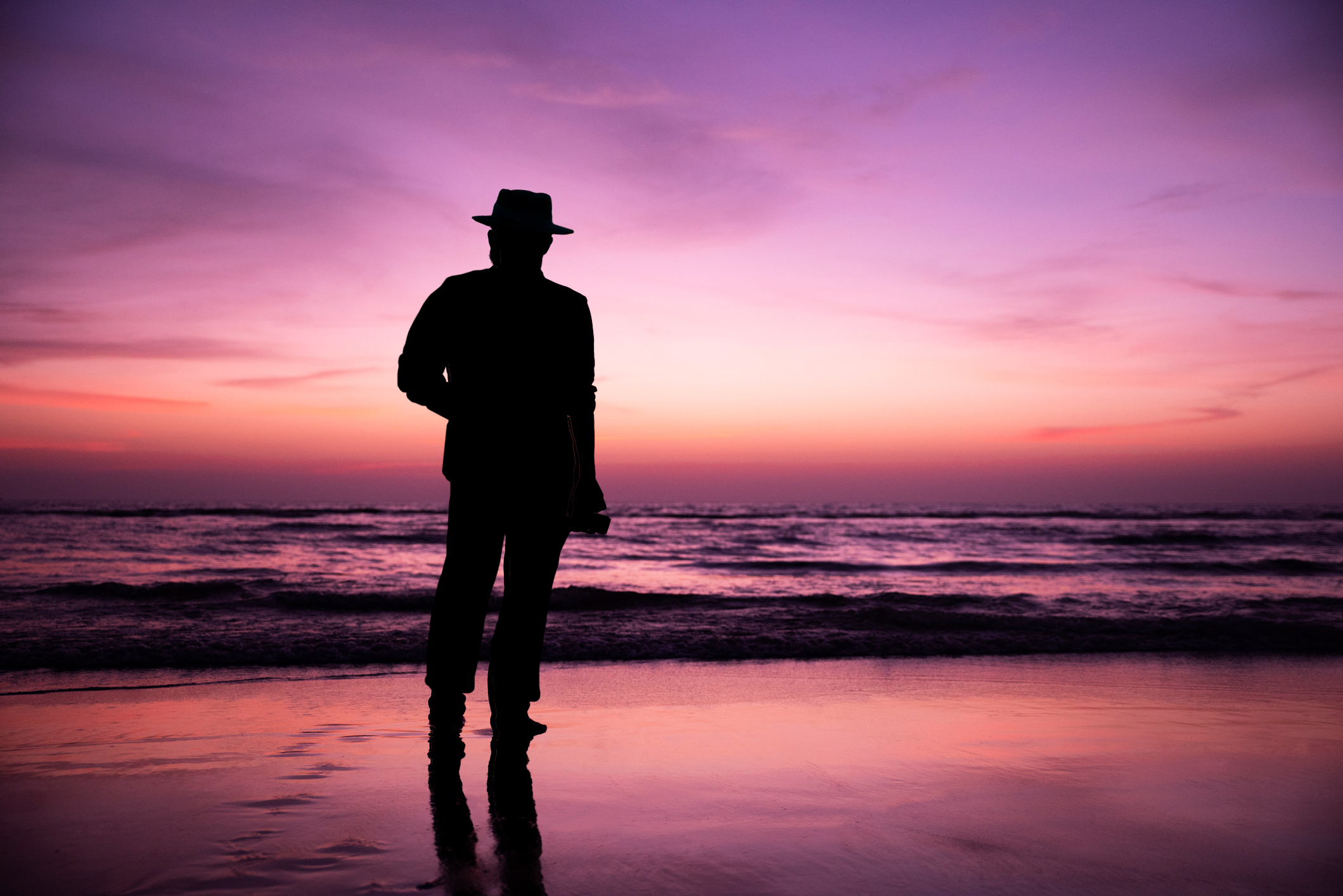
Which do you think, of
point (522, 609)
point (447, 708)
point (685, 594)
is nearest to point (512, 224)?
point (522, 609)

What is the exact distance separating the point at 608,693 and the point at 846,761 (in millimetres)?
1651

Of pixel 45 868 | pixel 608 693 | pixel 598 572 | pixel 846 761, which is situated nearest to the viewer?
pixel 45 868

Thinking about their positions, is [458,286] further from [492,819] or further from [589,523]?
[492,819]

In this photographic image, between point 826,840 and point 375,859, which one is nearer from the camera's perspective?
point 375,859

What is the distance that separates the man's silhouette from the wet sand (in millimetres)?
411

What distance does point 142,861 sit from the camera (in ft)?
5.76

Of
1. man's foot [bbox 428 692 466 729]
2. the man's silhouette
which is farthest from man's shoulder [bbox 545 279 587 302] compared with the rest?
man's foot [bbox 428 692 466 729]

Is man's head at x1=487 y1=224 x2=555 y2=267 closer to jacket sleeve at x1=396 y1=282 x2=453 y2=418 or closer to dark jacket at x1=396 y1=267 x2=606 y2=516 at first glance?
dark jacket at x1=396 y1=267 x2=606 y2=516

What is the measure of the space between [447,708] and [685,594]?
8434 mm

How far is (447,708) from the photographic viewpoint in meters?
2.79

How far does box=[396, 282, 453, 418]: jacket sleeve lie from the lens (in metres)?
2.63

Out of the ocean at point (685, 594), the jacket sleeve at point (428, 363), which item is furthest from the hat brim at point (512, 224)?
the ocean at point (685, 594)

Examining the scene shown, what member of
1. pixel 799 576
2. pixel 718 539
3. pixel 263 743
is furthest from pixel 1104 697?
pixel 718 539

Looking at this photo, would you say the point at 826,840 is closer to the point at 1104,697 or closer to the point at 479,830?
the point at 479,830
